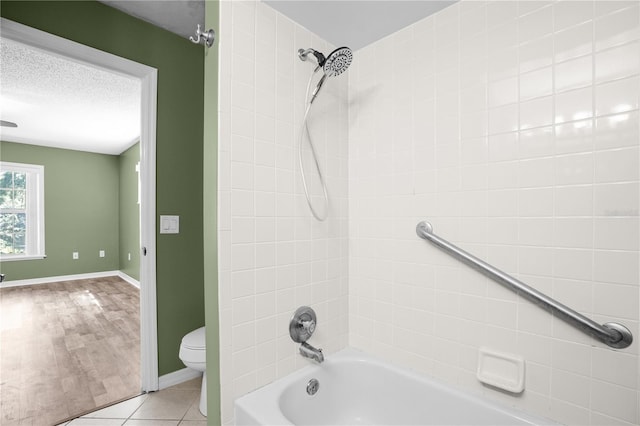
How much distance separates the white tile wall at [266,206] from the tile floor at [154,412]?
840mm

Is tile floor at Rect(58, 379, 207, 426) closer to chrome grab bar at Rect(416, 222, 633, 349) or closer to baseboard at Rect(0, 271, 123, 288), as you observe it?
chrome grab bar at Rect(416, 222, 633, 349)

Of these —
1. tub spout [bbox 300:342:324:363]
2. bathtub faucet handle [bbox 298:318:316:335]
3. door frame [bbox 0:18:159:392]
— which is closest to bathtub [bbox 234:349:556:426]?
tub spout [bbox 300:342:324:363]

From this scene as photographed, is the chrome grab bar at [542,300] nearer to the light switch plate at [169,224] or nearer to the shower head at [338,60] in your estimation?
the shower head at [338,60]

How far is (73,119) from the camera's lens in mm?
Answer: 4191

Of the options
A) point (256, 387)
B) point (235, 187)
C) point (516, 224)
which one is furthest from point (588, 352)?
point (235, 187)

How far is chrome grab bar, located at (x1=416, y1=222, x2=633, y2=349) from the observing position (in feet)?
3.22

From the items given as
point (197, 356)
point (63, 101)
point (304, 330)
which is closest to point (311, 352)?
point (304, 330)

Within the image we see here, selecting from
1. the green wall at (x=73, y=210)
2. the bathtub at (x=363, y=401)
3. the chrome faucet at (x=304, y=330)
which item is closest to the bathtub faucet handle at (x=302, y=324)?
the chrome faucet at (x=304, y=330)

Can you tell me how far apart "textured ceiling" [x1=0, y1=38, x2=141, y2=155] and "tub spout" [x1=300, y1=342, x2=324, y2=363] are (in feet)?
6.99

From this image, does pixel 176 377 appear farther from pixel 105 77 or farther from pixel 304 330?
pixel 105 77

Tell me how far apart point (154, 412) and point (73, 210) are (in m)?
5.41

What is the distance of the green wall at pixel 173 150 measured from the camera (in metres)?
1.99

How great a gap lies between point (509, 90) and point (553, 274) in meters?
0.70

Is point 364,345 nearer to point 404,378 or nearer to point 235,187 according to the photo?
point 404,378
